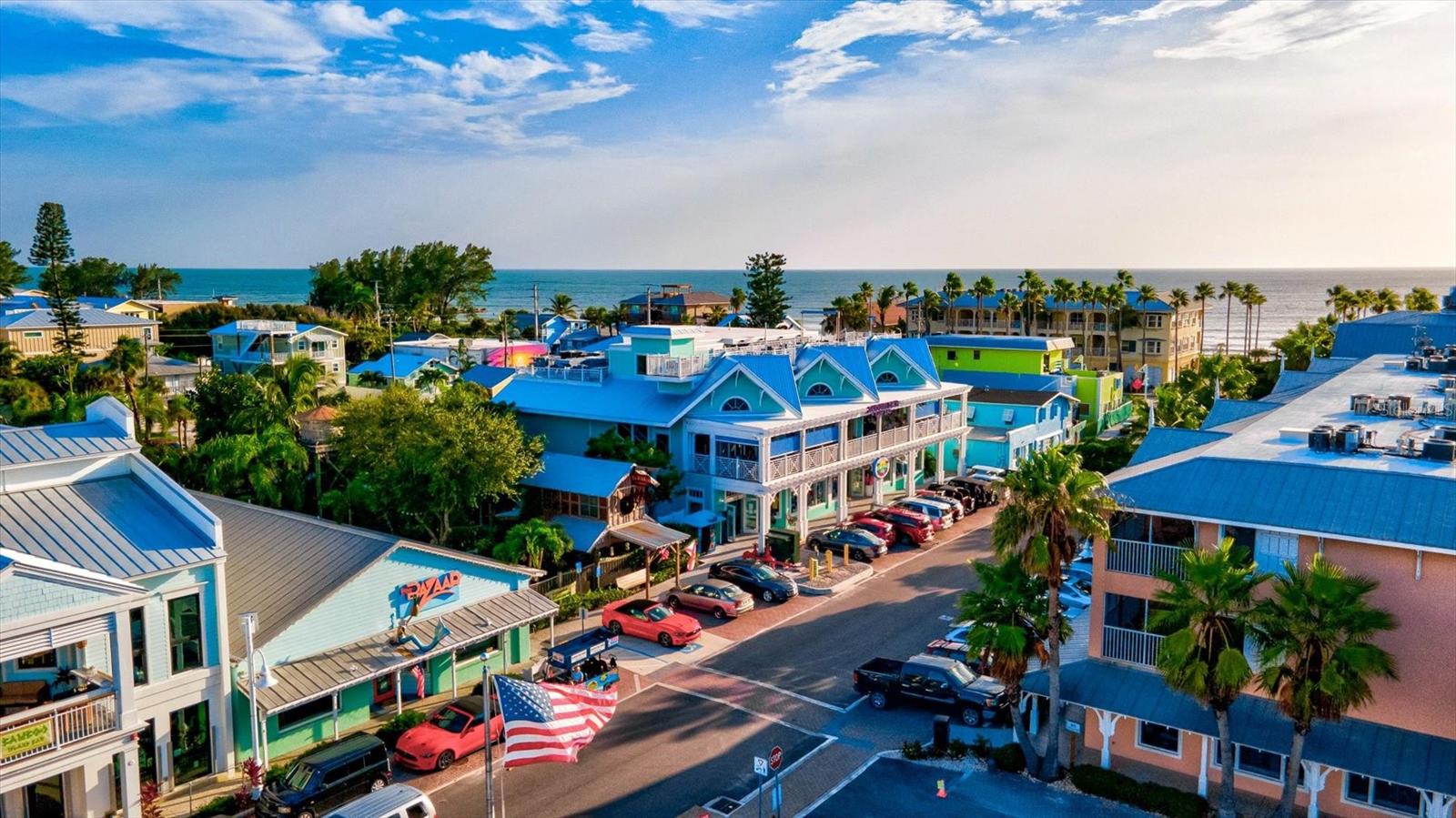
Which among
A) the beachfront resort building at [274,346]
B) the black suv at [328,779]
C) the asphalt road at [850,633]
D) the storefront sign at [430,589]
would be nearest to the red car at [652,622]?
the asphalt road at [850,633]

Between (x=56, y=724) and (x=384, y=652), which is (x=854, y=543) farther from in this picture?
(x=56, y=724)

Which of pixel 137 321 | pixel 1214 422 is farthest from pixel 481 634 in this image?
pixel 137 321

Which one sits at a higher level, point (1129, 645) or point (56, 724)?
point (56, 724)

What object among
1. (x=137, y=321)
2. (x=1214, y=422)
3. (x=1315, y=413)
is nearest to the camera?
(x=1315, y=413)

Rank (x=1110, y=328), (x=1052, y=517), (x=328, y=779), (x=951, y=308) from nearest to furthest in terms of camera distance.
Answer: (x=1052, y=517)
(x=328, y=779)
(x=1110, y=328)
(x=951, y=308)

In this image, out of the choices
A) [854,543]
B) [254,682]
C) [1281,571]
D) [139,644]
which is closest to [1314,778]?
[1281,571]

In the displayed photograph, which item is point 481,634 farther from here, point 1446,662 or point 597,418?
point 1446,662
